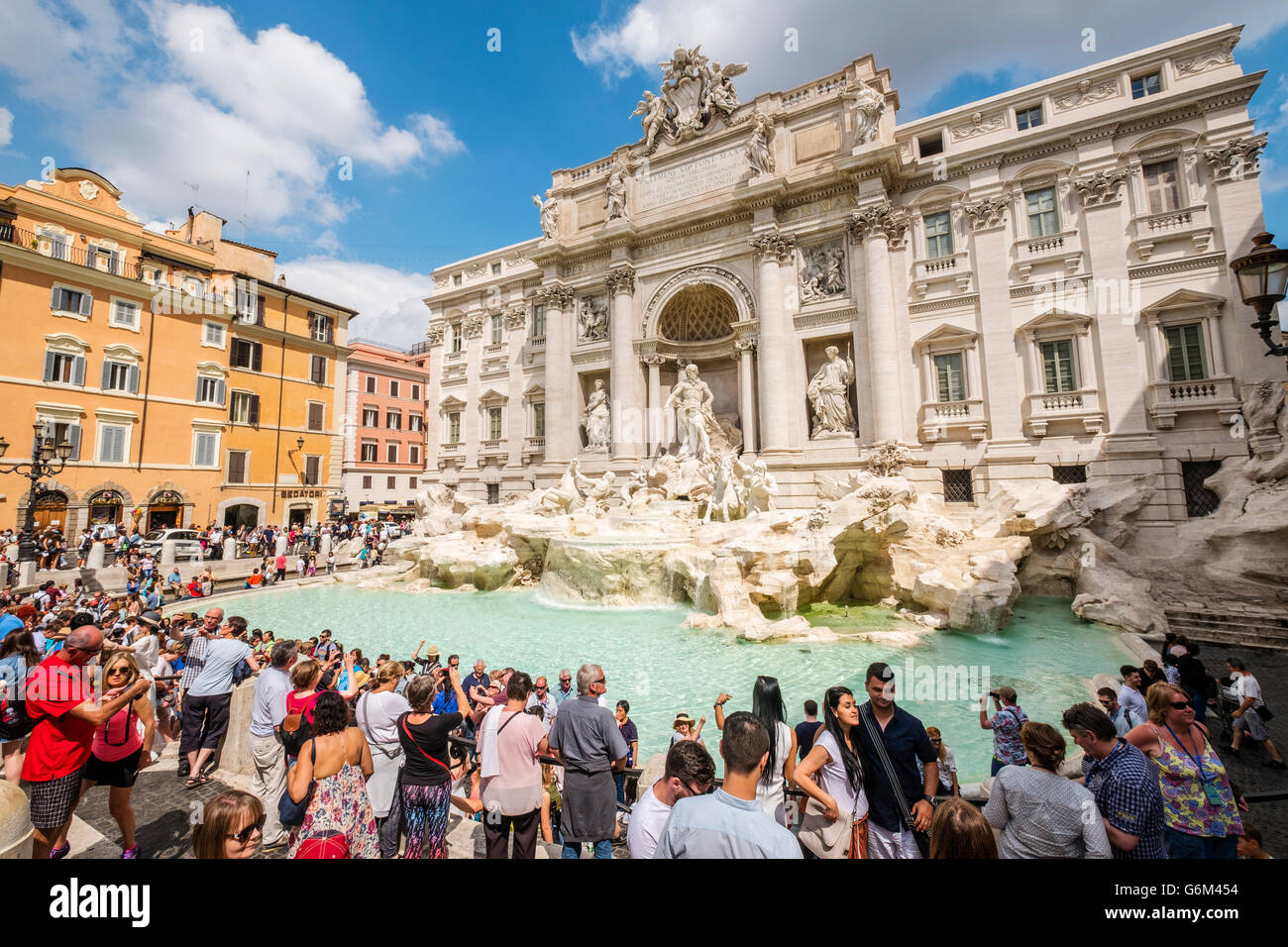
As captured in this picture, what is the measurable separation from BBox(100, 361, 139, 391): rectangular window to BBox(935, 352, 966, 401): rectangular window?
29.8 m

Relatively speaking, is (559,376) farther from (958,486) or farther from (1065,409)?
(1065,409)

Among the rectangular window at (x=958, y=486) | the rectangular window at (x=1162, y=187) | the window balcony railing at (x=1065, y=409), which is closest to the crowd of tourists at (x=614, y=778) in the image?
the rectangular window at (x=958, y=486)

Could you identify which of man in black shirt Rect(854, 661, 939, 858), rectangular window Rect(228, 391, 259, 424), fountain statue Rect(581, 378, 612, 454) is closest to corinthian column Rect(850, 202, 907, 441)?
fountain statue Rect(581, 378, 612, 454)

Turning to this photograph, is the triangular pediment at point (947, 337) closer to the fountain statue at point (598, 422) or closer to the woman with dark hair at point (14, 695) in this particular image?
the fountain statue at point (598, 422)

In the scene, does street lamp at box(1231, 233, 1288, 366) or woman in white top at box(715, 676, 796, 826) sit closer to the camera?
woman in white top at box(715, 676, 796, 826)

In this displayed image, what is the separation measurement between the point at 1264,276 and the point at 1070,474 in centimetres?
1111

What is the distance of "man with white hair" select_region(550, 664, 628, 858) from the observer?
2867mm

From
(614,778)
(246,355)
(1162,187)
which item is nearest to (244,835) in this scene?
(614,778)

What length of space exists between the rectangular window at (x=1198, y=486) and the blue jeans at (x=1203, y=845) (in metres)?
14.4

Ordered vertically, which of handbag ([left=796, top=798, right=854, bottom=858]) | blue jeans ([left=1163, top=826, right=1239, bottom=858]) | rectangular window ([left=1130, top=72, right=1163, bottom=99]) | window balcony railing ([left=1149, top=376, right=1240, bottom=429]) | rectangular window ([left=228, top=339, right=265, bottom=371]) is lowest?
blue jeans ([left=1163, top=826, right=1239, bottom=858])

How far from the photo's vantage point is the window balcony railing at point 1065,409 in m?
13.6

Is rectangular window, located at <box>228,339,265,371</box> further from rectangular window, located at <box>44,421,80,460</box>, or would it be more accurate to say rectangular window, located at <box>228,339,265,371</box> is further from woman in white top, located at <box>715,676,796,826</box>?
woman in white top, located at <box>715,676,796,826</box>
